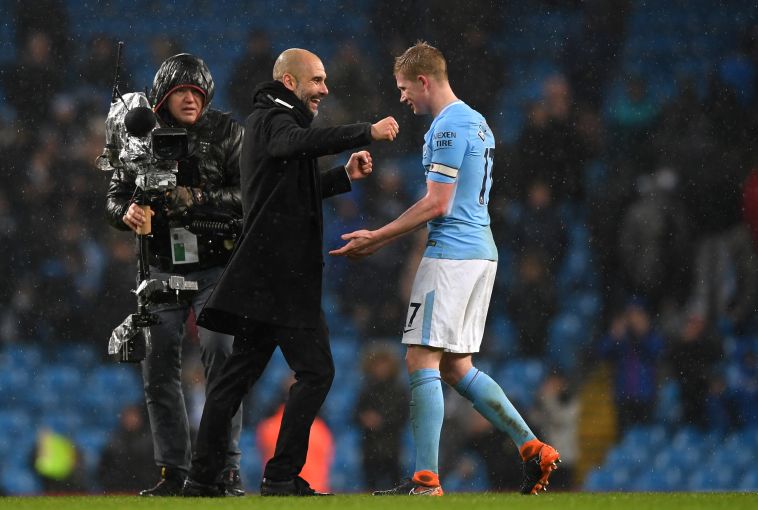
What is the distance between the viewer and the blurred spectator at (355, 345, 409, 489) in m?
7.00

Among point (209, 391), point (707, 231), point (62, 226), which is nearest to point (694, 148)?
point (707, 231)

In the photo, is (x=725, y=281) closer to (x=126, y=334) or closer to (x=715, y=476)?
(x=715, y=476)

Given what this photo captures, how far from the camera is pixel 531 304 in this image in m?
7.40

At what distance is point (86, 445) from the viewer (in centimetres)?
708

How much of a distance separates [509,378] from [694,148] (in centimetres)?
186

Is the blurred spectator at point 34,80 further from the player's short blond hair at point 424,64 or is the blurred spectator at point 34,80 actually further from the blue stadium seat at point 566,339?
the player's short blond hair at point 424,64

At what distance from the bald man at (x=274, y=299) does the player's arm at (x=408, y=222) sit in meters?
0.14

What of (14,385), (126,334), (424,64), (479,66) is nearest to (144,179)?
(126,334)

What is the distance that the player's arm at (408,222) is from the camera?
4.26 metres

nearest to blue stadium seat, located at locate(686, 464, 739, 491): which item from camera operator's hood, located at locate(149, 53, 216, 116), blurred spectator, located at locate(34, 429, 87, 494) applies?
blurred spectator, located at locate(34, 429, 87, 494)

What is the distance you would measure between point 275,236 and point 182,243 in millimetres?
601

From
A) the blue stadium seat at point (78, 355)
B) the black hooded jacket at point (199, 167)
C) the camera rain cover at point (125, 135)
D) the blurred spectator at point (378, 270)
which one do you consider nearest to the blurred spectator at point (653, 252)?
the blurred spectator at point (378, 270)

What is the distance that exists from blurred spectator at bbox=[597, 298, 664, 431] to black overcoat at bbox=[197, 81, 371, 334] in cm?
354

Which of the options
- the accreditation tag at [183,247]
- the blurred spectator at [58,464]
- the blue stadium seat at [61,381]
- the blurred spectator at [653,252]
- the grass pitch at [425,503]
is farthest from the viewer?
the blurred spectator at [653,252]
